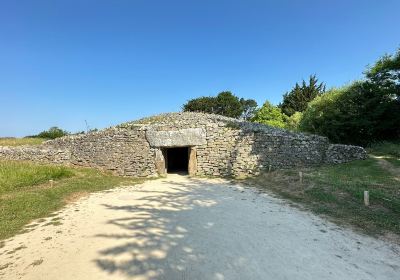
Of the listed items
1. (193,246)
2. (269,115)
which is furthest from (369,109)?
(193,246)

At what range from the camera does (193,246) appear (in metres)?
5.57

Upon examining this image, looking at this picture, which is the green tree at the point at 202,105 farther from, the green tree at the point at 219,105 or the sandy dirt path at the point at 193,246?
the sandy dirt path at the point at 193,246

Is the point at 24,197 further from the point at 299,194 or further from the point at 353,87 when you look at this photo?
the point at 353,87

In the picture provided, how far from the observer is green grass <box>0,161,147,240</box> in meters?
7.61

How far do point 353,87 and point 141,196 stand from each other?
46.1 ft

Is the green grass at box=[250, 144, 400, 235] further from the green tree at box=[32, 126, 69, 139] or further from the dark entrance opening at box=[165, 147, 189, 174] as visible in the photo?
the green tree at box=[32, 126, 69, 139]

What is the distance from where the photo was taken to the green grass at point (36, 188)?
7609 mm

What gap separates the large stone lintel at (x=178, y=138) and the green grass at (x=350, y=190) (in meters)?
3.41

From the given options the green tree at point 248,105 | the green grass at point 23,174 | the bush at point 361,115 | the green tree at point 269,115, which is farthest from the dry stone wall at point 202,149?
the green tree at point 248,105

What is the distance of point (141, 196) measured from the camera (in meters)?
9.85

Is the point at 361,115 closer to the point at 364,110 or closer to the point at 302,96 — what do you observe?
the point at 364,110

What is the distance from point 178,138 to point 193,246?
875 cm

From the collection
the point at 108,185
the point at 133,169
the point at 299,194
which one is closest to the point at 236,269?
the point at 299,194

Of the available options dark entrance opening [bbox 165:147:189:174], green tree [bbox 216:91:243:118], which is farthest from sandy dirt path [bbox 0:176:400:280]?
green tree [bbox 216:91:243:118]
